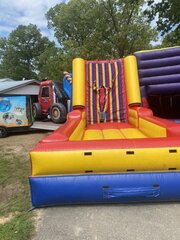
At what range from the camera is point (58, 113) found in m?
9.95

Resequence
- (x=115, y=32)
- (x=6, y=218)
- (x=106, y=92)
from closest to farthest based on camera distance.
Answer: (x=6, y=218)
(x=106, y=92)
(x=115, y=32)

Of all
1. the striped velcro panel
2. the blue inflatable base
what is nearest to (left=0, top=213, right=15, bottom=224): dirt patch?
the blue inflatable base

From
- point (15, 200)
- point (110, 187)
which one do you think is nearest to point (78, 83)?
point (15, 200)

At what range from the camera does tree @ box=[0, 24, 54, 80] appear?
3847 centimetres

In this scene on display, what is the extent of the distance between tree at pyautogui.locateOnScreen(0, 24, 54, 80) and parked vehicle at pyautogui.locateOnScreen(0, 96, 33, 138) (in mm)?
29808

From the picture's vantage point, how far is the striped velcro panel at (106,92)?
6270 millimetres

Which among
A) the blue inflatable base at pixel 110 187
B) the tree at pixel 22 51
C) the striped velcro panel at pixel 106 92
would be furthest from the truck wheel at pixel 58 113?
the tree at pixel 22 51

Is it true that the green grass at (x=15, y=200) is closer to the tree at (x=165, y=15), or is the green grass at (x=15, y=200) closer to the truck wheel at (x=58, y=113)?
the truck wheel at (x=58, y=113)

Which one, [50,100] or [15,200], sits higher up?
[50,100]

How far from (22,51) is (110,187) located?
3930cm

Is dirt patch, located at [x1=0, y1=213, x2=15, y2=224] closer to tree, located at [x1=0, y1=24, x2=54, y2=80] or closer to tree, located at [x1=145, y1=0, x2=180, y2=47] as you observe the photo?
tree, located at [x1=145, y1=0, x2=180, y2=47]

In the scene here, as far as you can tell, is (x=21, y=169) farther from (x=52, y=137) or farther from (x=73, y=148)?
(x=73, y=148)

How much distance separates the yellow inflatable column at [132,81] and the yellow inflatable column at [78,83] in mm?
1019

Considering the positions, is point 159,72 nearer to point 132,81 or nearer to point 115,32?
point 132,81
